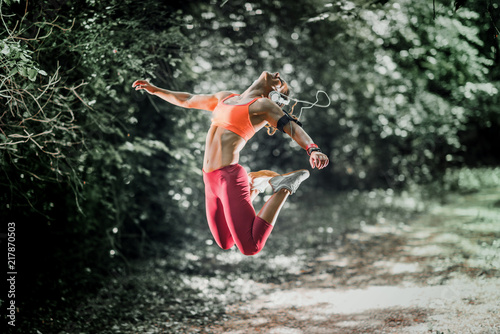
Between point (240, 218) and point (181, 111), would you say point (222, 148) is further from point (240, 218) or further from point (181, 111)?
point (181, 111)

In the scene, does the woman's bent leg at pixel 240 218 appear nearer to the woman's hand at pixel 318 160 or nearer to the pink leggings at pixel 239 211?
the pink leggings at pixel 239 211

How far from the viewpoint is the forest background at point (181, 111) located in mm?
4090

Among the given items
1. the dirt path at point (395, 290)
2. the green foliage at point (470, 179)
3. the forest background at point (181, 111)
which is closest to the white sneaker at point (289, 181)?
the dirt path at point (395, 290)

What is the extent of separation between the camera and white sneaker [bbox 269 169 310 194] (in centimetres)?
308

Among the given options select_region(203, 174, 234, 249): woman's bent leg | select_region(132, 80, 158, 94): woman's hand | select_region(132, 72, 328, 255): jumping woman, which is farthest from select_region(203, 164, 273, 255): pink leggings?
select_region(132, 80, 158, 94): woman's hand

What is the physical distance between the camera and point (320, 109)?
1220 cm

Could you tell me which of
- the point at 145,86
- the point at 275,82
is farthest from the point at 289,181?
the point at 145,86

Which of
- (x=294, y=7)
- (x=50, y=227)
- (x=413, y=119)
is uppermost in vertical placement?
(x=294, y=7)

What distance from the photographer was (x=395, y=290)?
16.5 feet

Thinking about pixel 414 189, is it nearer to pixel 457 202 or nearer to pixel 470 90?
pixel 457 202

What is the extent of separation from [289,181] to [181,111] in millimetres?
3691

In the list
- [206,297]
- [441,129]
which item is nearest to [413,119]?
[441,129]

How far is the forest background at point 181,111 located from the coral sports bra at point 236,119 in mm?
1411

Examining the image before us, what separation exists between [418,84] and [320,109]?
2673 mm
